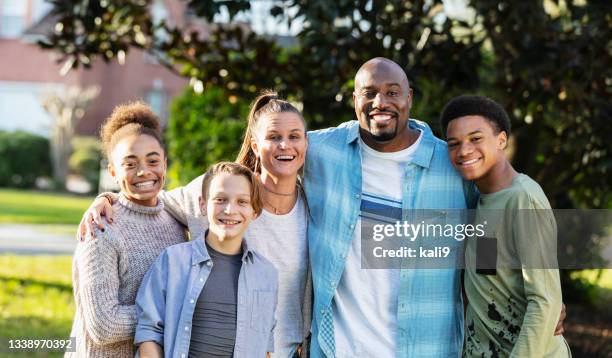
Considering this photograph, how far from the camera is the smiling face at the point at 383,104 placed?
3473 millimetres

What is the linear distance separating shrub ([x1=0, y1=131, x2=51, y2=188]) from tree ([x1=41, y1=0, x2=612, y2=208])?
1933 cm

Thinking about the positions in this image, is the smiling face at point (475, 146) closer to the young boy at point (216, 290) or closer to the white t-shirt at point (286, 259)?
the white t-shirt at point (286, 259)

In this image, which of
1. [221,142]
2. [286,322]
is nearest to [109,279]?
[286,322]

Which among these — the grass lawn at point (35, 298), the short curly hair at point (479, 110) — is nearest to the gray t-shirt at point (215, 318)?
the short curly hair at point (479, 110)

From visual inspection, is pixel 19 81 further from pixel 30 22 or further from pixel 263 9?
pixel 263 9

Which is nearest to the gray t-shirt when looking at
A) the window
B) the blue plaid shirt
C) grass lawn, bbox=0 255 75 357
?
the blue plaid shirt

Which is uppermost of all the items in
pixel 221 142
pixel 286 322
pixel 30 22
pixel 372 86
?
pixel 30 22

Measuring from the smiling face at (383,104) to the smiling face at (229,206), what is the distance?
0.62 m

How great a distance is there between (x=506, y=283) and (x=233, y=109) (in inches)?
208

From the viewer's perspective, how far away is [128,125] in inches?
138

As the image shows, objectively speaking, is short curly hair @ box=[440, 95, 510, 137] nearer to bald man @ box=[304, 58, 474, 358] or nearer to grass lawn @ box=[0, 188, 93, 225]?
bald man @ box=[304, 58, 474, 358]

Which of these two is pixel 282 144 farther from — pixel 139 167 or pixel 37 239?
pixel 37 239

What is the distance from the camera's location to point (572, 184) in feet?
23.8

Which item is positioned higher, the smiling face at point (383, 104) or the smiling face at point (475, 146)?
Answer: the smiling face at point (383, 104)
